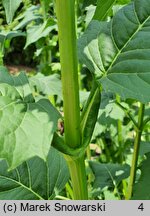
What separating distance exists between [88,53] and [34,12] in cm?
173

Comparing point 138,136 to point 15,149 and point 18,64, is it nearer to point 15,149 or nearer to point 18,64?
point 15,149

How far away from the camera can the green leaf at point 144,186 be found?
1.13 meters

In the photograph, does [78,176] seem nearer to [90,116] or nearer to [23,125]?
[90,116]

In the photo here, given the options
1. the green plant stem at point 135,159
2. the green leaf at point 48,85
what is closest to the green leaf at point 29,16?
the green leaf at point 48,85

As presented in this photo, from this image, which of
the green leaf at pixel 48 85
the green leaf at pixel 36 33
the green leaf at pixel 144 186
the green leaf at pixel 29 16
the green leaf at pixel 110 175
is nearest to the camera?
the green leaf at pixel 144 186

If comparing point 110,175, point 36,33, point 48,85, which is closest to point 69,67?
point 110,175

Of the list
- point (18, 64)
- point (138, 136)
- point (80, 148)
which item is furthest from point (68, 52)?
point (18, 64)

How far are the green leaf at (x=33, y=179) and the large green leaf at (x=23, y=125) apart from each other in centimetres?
31

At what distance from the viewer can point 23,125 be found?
80cm

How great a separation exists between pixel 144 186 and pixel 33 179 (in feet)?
0.96

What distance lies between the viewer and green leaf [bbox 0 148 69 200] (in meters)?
1.14

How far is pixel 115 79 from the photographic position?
897 millimetres

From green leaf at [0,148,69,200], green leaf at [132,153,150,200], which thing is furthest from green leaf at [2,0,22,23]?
green leaf at [132,153,150,200]

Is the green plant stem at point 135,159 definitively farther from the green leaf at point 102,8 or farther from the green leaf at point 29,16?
the green leaf at point 29,16
